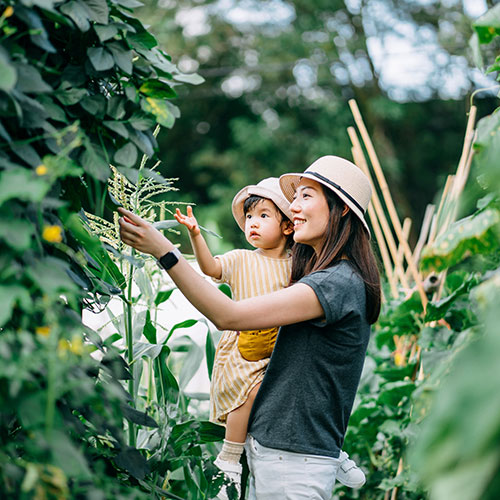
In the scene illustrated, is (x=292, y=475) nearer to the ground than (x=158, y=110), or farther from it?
nearer to the ground

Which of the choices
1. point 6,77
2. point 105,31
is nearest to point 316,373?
point 105,31

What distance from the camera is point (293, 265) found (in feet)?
6.62

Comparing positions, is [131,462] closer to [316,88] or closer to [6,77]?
[6,77]

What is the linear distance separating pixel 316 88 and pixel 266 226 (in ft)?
30.2

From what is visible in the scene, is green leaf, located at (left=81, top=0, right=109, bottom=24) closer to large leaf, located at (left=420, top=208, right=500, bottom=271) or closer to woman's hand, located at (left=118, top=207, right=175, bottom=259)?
woman's hand, located at (left=118, top=207, right=175, bottom=259)

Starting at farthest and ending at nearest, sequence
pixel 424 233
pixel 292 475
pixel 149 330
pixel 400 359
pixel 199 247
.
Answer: pixel 424 233 → pixel 400 359 → pixel 149 330 → pixel 199 247 → pixel 292 475

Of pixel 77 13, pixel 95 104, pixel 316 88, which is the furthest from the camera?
pixel 316 88

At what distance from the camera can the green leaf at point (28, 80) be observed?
3.84 feet

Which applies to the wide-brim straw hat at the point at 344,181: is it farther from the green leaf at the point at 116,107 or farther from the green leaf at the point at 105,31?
the green leaf at the point at 105,31

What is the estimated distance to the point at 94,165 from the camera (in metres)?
1.35

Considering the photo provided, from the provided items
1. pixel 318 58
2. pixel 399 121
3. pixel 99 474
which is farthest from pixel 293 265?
pixel 399 121

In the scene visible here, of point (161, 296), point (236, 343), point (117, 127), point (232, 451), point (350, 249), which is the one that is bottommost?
point (232, 451)

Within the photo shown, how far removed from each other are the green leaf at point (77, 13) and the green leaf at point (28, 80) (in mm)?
162

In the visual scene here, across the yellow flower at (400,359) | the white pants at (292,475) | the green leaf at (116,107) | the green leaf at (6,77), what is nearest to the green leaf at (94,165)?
the green leaf at (116,107)
